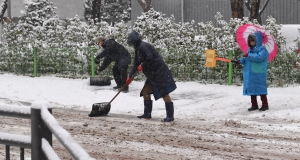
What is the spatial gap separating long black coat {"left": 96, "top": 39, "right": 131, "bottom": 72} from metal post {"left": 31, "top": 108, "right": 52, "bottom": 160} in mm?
11408

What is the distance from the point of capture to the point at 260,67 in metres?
11.5

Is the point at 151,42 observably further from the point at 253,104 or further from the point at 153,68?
the point at 153,68

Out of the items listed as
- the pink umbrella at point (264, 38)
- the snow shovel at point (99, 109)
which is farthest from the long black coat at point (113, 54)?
the pink umbrella at point (264, 38)

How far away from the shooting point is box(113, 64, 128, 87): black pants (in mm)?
15461

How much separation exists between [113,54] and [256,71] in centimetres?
495

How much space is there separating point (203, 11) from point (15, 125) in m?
22.8

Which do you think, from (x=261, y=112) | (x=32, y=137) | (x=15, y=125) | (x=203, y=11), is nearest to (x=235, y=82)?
(x=261, y=112)

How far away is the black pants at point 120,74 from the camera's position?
1546cm

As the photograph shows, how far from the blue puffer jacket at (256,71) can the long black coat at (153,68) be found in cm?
180

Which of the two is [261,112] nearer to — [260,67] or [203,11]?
[260,67]

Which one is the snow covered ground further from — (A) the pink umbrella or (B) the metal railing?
(B) the metal railing

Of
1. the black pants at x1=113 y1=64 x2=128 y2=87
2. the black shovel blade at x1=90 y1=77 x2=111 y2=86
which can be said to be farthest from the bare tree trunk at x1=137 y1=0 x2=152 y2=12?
the black pants at x1=113 y1=64 x2=128 y2=87

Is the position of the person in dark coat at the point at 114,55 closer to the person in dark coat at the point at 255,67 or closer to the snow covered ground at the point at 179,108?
the snow covered ground at the point at 179,108

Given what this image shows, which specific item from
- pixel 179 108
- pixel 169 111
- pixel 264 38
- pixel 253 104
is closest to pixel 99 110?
pixel 169 111
